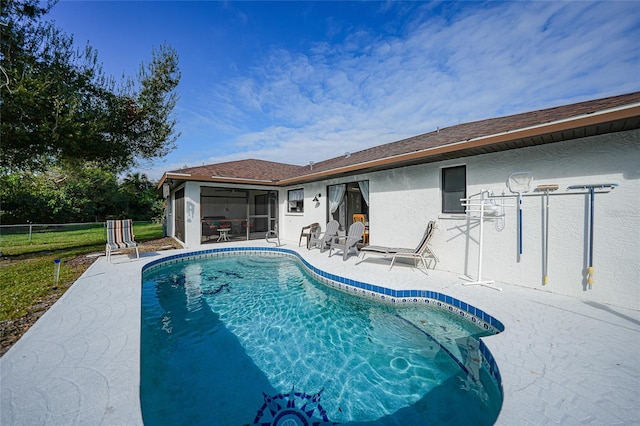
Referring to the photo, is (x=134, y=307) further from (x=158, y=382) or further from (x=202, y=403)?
(x=202, y=403)

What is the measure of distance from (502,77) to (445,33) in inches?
94.3

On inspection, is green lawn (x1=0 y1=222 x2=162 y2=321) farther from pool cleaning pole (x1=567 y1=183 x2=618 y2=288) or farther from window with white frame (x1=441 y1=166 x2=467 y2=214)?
pool cleaning pole (x1=567 y1=183 x2=618 y2=288)

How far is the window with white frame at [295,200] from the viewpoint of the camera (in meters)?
12.1

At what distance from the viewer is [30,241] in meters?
12.5

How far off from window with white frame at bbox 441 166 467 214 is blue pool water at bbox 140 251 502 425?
2891 mm

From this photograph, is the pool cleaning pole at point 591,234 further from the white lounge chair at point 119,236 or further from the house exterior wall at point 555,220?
the white lounge chair at point 119,236

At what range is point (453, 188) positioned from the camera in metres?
6.47

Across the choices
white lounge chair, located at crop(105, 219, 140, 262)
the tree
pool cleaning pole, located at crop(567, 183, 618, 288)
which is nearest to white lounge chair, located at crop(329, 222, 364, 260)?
pool cleaning pole, located at crop(567, 183, 618, 288)

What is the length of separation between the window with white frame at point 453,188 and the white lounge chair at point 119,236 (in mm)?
9089

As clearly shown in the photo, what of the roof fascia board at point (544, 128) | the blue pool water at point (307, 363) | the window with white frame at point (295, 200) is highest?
the roof fascia board at point (544, 128)

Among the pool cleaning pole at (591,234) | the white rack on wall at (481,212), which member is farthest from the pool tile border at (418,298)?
the pool cleaning pole at (591,234)

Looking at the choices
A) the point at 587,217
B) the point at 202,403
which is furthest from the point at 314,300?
the point at 587,217

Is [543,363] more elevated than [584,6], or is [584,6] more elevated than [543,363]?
[584,6]

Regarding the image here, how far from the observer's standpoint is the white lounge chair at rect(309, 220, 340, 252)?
9039mm
